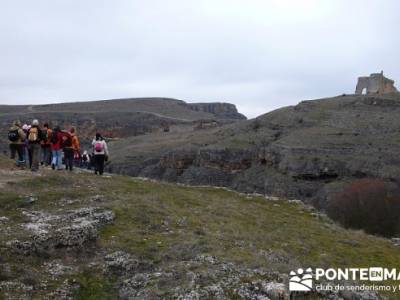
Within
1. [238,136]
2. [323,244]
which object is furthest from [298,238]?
[238,136]

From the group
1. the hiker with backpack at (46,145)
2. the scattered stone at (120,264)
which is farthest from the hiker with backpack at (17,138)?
the scattered stone at (120,264)

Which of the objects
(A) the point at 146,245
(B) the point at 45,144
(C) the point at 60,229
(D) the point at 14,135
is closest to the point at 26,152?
(D) the point at 14,135

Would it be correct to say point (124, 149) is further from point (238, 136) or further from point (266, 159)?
point (266, 159)

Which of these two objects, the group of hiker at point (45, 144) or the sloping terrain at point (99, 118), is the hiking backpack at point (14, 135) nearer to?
the group of hiker at point (45, 144)

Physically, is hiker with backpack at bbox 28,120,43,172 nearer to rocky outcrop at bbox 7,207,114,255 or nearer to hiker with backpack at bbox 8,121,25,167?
hiker with backpack at bbox 8,121,25,167

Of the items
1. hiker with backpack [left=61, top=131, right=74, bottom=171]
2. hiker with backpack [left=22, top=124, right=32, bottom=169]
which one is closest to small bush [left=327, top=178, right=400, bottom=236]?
hiker with backpack [left=61, top=131, right=74, bottom=171]

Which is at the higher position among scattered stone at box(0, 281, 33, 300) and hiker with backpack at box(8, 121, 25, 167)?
hiker with backpack at box(8, 121, 25, 167)

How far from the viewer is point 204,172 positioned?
9988 cm

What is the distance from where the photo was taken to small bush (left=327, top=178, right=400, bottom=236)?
3614cm

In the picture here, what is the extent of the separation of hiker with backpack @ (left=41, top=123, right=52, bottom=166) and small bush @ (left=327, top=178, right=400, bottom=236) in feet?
57.6

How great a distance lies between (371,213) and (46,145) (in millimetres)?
21706

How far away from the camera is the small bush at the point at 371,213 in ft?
119

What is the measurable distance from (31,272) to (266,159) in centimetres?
8061

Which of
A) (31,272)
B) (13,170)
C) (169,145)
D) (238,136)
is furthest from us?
(169,145)
